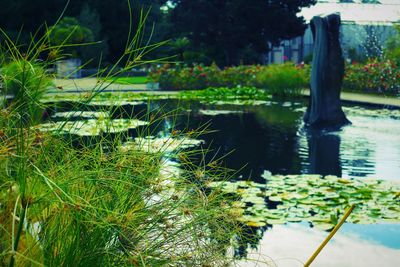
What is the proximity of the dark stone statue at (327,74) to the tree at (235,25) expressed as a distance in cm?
1952

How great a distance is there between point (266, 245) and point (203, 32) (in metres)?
28.6

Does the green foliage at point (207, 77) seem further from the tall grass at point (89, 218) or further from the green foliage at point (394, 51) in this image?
the tall grass at point (89, 218)

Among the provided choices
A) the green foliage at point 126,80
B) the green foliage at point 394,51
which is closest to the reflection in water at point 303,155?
the green foliage at point 126,80

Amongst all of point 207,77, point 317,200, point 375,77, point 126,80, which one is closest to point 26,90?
point 317,200

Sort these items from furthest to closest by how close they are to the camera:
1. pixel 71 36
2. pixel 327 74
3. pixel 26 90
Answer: pixel 71 36 < pixel 327 74 < pixel 26 90

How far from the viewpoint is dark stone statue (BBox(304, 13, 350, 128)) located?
37.9 feet

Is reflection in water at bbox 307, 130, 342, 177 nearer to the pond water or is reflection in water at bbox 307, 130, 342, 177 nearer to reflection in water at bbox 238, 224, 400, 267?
the pond water

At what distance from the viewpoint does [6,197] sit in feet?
6.38

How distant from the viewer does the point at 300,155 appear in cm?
855

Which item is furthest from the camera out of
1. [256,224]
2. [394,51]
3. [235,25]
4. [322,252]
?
[235,25]

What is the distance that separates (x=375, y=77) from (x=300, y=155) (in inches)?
413

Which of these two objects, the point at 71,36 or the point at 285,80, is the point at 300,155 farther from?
the point at 71,36

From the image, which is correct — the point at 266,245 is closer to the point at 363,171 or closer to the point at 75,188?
the point at 75,188

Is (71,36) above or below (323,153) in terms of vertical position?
above
